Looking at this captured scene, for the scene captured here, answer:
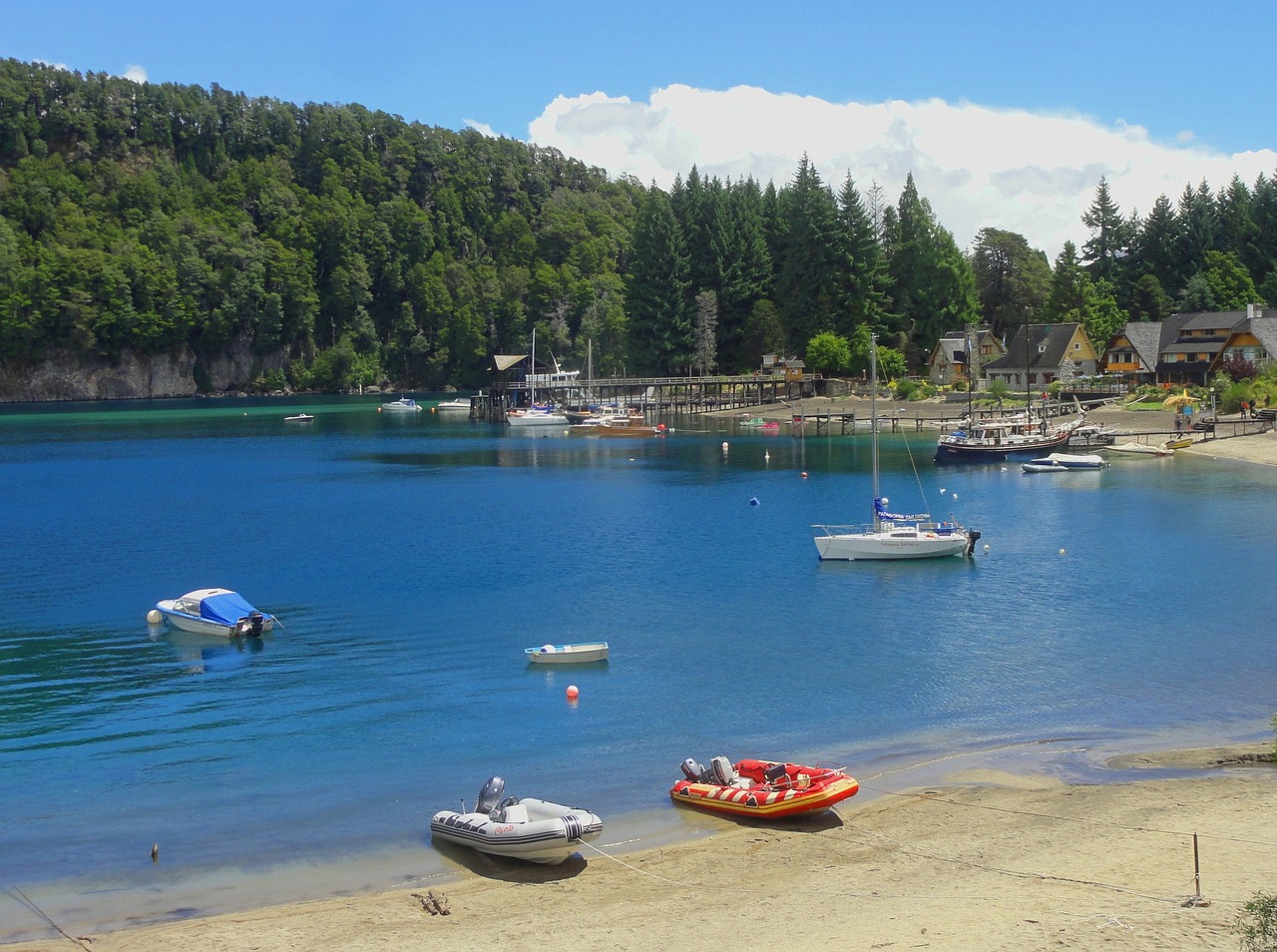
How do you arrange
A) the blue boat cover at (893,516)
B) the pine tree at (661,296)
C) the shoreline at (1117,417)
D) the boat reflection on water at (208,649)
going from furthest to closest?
the pine tree at (661,296) → the shoreline at (1117,417) → the blue boat cover at (893,516) → the boat reflection on water at (208,649)

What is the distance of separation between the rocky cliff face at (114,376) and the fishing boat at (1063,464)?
156m

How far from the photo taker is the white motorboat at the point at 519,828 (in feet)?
65.8

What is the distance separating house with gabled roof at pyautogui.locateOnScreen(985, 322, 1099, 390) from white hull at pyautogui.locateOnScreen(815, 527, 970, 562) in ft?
226

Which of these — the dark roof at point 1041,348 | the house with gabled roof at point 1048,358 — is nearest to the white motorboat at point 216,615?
the dark roof at point 1041,348

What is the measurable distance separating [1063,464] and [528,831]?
210ft

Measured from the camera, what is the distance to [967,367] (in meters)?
119

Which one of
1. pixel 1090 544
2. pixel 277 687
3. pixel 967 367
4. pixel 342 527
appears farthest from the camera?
pixel 967 367

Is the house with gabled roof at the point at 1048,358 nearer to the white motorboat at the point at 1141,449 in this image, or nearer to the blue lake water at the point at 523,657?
the white motorboat at the point at 1141,449

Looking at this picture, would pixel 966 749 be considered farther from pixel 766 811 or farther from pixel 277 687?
pixel 277 687

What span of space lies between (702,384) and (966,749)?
111895 mm

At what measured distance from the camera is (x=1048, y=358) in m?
114

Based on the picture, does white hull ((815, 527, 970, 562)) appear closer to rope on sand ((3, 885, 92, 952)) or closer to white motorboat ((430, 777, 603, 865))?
white motorboat ((430, 777, 603, 865))

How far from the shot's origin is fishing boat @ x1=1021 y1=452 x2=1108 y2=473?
2995 inches

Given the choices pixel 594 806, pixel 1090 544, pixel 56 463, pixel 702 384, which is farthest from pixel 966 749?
pixel 702 384
